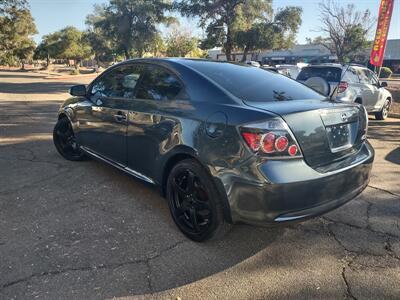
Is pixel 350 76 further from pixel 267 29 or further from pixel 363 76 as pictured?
pixel 267 29

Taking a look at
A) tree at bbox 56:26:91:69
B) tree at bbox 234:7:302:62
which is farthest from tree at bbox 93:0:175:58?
tree at bbox 56:26:91:69

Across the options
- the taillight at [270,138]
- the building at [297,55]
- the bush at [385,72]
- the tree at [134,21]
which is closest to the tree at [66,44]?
the tree at [134,21]

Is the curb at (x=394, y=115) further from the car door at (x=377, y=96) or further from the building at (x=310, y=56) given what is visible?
the building at (x=310, y=56)

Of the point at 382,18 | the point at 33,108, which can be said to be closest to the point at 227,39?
the point at 382,18

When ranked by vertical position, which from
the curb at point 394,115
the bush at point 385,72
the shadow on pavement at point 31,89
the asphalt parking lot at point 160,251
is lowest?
the shadow on pavement at point 31,89

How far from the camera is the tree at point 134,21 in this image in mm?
30906

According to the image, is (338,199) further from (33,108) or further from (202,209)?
(33,108)

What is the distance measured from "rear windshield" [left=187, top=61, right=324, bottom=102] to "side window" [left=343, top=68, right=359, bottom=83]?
6.51 m

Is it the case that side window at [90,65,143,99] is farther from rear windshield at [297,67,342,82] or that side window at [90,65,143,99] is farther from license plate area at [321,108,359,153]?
rear windshield at [297,67,342,82]

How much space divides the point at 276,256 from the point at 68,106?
152 inches

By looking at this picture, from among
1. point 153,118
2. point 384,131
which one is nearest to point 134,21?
point 384,131

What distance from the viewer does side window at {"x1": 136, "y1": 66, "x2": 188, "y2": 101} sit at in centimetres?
358

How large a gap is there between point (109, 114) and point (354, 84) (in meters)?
7.83

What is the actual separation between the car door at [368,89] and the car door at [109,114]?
25.5ft
